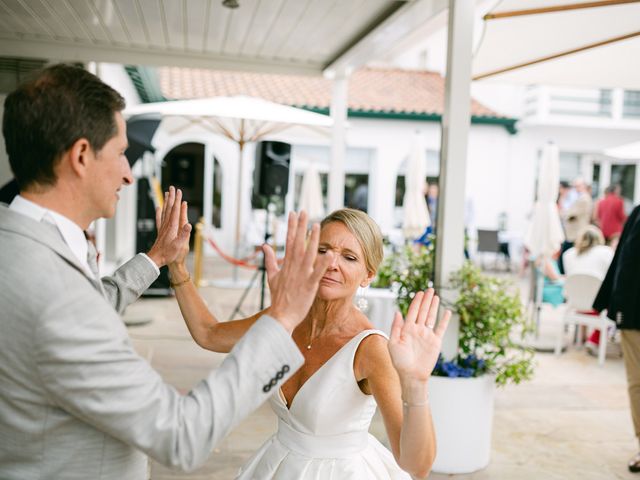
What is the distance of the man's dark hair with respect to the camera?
1.23m

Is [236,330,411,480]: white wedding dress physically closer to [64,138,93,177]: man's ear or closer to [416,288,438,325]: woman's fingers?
[416,288,438,325]: woman's fingers

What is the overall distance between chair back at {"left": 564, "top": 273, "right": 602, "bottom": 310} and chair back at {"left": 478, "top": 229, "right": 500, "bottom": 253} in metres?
6.51

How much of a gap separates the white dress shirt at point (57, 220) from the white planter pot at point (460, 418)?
2.84 metres

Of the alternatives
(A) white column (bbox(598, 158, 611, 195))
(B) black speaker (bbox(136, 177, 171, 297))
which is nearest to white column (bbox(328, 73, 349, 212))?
(B) black speaker (bbox(136, 177, 171, 297))

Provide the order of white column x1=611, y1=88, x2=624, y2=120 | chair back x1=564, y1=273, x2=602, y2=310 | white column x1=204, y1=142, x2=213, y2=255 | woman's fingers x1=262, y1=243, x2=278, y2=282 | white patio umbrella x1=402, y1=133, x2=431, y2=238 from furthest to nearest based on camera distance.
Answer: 1. white column x1=611, y1=88, x2=624, y2=120
2. white column x1=204, y1=142, x2=213, y2=255
3. white patio umbrella x1=402, y1=133, x2=431, y2=238
4. chair back x1=564, y1=273, x2=602, y2=310
5. woman's fingers x1=262, y1=243, x2=278, y2=282

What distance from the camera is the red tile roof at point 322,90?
16062mm

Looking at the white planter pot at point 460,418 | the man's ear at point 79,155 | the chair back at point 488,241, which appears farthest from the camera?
Result: the chair back at point 488,241

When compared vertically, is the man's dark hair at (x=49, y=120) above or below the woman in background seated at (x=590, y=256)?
above

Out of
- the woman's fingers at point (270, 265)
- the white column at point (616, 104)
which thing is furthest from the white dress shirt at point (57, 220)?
the white column at point (616, 104)

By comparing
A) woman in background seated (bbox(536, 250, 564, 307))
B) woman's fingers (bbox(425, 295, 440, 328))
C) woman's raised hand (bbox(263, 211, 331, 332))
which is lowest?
woman in background seated (bbox(536, 250, 564, 307))

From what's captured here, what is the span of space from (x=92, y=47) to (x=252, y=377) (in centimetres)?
561

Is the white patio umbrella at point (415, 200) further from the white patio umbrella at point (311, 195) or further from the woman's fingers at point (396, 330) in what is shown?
the woman's fingers at point (396, 330)

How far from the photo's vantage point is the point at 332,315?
7.38 feet

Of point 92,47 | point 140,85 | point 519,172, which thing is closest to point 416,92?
point 519,172
